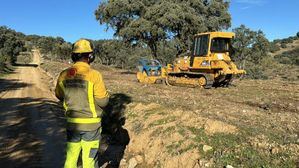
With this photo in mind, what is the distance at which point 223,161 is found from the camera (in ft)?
24.7

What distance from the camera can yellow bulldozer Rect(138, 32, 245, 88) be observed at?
68.7 feet

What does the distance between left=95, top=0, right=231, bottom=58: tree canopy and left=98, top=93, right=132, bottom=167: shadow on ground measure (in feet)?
57.9

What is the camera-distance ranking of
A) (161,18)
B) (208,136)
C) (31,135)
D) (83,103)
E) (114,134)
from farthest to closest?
(161,18) → (114,134) → (31,135) → (208,136) → (83,103)

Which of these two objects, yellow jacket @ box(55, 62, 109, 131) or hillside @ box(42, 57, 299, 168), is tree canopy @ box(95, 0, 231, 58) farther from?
yellow jacket @ box(55, 62, 109, 131)

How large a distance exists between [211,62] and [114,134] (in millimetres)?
9776

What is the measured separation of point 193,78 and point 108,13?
17843 mm

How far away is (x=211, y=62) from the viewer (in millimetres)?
21109

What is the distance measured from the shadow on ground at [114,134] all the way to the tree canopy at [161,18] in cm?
1766

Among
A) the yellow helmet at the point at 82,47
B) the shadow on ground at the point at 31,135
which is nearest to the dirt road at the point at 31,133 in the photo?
the shadow on ground at the point at 31,135

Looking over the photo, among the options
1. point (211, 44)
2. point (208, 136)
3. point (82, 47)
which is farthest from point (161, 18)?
point (82, 47)

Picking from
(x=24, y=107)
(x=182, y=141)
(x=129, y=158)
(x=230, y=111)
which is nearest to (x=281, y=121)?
(x=230, y=111)

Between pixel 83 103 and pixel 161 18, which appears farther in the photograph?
pixel 161 18

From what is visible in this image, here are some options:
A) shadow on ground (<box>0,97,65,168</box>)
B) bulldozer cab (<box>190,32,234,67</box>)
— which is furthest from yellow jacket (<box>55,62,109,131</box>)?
bulldozer cab (<box>190,32,234,67</box>)

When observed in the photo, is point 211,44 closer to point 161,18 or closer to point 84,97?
point 161,18
